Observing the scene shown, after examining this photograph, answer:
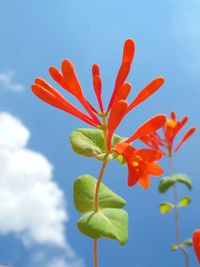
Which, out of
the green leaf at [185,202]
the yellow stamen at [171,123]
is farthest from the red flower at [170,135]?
the green leaf at [185,202]

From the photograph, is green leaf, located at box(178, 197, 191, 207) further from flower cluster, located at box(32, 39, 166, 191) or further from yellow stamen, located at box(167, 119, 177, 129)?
flower cluster, located at box(32, 39, 166, 191)

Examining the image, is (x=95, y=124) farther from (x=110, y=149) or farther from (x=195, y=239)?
(x=195, y=239)

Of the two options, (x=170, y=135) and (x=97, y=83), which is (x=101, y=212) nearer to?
(x=97, y=83)

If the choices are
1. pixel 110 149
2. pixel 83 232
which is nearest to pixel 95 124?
pixel 110 149

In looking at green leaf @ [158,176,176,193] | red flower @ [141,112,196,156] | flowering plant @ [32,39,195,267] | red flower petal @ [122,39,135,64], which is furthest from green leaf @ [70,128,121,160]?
green leaf @ [158,176,176,193]

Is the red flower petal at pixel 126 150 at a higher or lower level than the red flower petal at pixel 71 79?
lower

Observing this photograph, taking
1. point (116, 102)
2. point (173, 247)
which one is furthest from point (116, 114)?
point (173, 247)

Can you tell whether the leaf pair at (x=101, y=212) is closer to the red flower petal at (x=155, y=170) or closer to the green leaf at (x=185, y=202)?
the red flower petal at (x=155, y=170)
